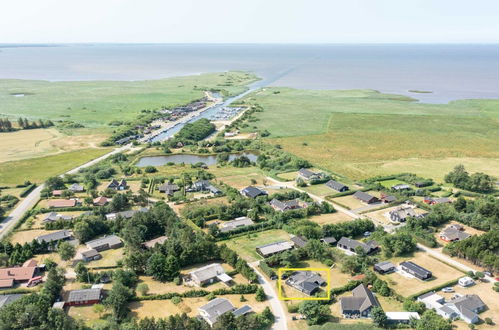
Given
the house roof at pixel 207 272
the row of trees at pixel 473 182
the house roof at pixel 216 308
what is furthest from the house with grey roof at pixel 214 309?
the row of trees at pixel 473 182

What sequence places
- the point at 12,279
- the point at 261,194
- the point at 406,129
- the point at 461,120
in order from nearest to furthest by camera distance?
the point at 12,279
the point at 261,194
the point at 406,129
the point at 461,120

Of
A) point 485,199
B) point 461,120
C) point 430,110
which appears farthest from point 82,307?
point 430,110

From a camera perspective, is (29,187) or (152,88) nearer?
(29,187)

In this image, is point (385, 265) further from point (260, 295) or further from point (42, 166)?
point (42, 166)

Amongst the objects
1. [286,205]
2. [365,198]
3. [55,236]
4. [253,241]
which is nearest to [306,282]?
[253,241]

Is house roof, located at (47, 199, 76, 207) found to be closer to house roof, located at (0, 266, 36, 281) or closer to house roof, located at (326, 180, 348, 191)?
house roof, located at (0, 266, 36, 281)

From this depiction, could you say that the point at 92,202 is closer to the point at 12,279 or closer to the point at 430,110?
the point at 12,279
